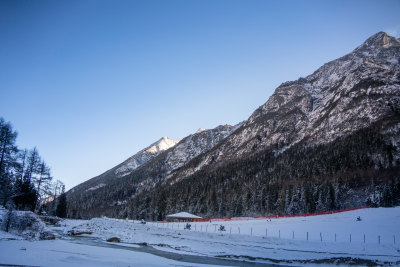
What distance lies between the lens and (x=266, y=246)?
115 ft

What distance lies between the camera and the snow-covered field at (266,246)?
822 inches

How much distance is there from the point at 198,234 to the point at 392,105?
169 meters

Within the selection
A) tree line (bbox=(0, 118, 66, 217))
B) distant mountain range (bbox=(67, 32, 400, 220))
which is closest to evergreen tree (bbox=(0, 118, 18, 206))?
tree line (bbox=(0, 118, 66, 217))

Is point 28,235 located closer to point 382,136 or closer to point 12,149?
point 12,149

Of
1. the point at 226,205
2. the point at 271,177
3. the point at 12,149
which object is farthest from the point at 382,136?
the point at 12,149

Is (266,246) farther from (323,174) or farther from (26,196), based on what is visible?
(323,174)

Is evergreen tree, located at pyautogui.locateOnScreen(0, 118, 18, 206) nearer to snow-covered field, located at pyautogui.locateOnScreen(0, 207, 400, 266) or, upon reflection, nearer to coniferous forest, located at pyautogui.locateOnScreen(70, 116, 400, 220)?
snow-covered field, located at pyautogui.locateOnScreen(0, 207, 400, 266)

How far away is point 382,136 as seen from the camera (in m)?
136

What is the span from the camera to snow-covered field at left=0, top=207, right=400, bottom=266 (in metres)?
20.9

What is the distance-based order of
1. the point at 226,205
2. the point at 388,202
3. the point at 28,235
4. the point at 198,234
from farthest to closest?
the point at 226,205
the point at 388,202
the point at 198,234
the point at 28,235

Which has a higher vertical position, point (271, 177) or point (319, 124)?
point (319, 124)

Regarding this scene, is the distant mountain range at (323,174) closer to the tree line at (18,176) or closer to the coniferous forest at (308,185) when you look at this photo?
the coniferous forest at (308,185)

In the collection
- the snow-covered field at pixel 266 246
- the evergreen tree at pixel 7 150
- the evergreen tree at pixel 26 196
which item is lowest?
the snow-covered field at pixel 266 246

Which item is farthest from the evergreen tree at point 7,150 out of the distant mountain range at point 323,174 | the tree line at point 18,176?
the distant mountain range at point 323,174
